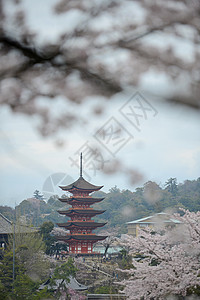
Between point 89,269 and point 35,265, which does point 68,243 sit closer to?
point 89,269

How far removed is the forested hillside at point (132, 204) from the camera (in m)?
27.2

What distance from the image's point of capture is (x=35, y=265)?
13648 mm

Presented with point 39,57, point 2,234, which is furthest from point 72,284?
point 39,57

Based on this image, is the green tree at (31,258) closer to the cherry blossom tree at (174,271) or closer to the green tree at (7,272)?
the green tree at (7,272)

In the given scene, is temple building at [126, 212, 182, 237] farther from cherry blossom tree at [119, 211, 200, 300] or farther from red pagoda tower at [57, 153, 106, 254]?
cherry blossom tree at [119, 211, 200, 300]

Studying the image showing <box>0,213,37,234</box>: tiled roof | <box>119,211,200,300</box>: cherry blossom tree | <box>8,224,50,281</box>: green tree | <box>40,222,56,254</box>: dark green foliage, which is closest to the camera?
<box>119,211,200,300</box>: cherry blossom tree

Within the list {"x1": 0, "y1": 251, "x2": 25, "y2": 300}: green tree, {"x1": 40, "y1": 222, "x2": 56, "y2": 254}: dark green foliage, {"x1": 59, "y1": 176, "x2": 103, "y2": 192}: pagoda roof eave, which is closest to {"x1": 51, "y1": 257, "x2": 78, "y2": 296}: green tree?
{"x1": 0, "y1": 251, "x2": 25, "y2": 300}: green tree

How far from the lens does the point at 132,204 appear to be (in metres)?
31.2

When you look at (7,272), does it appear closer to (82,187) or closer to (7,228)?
(7,228)

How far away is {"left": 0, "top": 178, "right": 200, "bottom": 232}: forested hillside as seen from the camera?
27216 millimetres

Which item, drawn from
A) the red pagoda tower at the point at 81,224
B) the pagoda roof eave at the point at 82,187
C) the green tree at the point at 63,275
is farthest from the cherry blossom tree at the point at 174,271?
the pagoda roof eave at the point at 82,187

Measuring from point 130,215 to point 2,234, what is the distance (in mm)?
15581

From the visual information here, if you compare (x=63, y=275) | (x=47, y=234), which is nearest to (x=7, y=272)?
(x=63, y=275)

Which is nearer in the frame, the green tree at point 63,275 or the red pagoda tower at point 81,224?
the green tree at point 63,275
